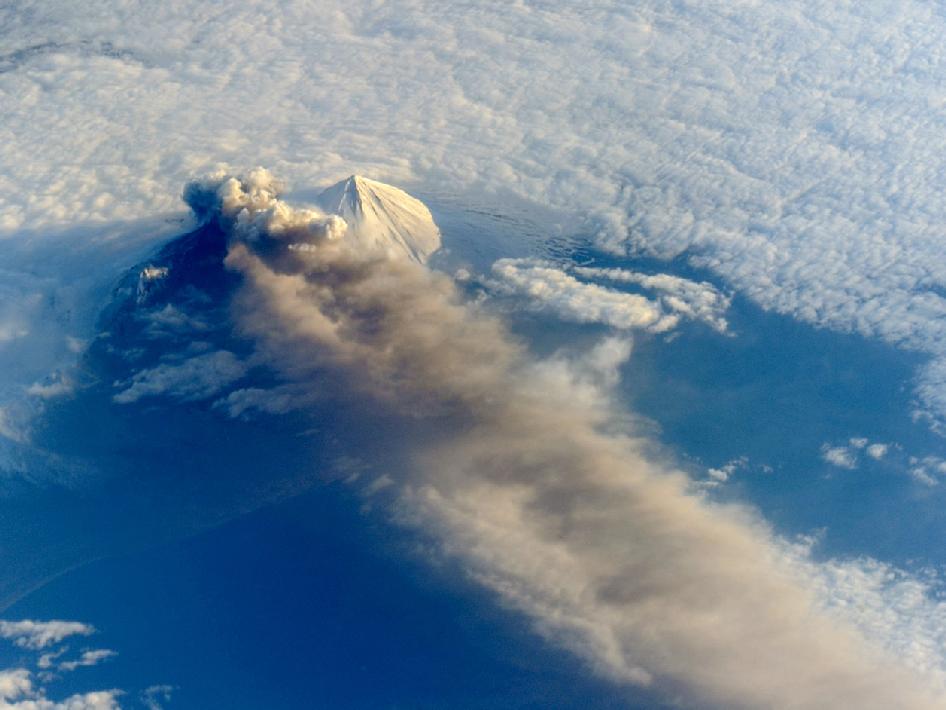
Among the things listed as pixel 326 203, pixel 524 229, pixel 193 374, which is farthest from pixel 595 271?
pixel 193 374

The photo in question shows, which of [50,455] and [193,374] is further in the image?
[193,374]

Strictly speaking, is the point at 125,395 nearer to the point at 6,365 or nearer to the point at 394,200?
the point at 6,365

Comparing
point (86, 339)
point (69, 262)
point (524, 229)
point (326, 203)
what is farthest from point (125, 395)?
point (524, 229)

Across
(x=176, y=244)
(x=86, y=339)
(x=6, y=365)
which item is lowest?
(x=6, y=365)

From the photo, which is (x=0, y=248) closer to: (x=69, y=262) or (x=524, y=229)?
(x=69, y=262)

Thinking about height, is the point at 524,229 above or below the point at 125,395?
above

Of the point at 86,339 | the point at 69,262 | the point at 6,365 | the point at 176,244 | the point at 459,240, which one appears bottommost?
the point at 6,365
